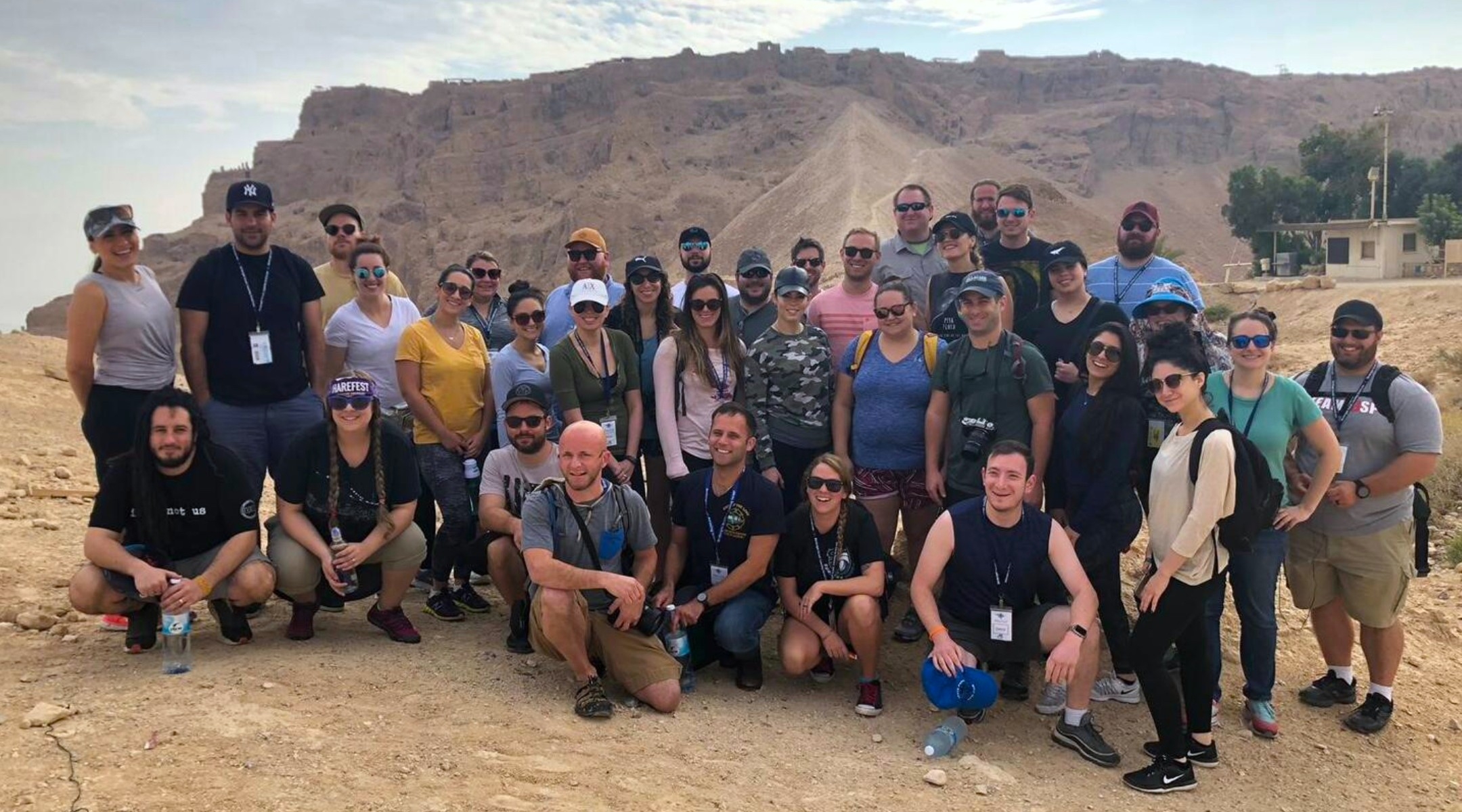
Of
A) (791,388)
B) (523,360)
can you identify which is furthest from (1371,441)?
(523,360)

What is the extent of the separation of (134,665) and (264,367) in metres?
1.64

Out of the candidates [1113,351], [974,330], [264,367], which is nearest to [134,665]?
[264,367]

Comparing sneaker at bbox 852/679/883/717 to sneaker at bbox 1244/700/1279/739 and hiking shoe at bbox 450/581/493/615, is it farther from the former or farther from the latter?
hiking shoe at bbox 450/581/493/615

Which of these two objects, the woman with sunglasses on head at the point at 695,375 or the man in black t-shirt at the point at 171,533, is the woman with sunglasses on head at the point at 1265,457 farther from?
the man in black t-shirt at the point at 171,533

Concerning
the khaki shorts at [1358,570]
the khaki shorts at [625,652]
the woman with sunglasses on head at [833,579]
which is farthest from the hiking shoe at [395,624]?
the khaki shorts at [1358,570]

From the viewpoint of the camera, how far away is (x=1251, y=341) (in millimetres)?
4879

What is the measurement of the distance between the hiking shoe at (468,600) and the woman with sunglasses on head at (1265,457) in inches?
156

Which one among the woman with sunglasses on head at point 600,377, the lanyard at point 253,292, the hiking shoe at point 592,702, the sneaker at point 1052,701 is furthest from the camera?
the woman with sunglasses on head at point 600,377

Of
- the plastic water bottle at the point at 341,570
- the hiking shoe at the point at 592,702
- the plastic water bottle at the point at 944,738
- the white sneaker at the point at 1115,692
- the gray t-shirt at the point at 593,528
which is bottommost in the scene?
the white sneaker at the point at 1115,692

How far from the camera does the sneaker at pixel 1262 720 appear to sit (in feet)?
17.0

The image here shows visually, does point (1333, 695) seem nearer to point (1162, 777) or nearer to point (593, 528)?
point (1162, 777)

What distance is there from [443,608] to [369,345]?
62.9 inches

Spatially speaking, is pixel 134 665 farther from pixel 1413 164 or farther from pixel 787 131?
pixel 787 131

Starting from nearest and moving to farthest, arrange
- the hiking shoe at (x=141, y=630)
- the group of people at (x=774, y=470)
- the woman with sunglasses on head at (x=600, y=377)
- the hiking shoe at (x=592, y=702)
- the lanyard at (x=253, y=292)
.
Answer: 1. the hiking shoe at (x=592, y=702)
2. the group of people at (x=774, y=470)
3. the hiking shoe at (x=141, y=630)
4. the lanyard at (x=253, y=292)
5. the woman with sunglasses on head at (x=600, y=377)
